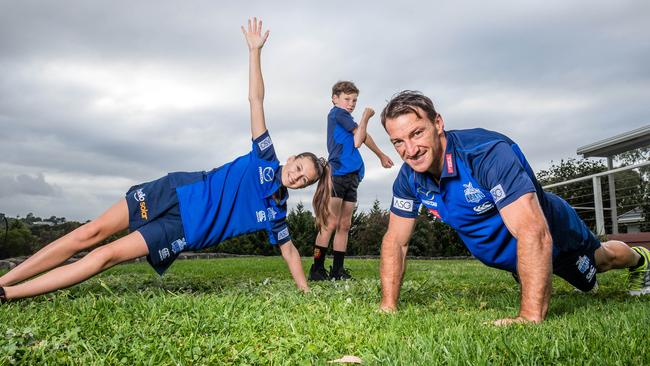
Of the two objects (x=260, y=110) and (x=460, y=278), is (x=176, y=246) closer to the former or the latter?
(x=260, y=110)

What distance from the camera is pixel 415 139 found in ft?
10.2

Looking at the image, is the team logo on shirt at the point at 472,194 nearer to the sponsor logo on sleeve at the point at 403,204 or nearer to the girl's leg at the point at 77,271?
the sponsor logo on sleeve at the point at 403,204

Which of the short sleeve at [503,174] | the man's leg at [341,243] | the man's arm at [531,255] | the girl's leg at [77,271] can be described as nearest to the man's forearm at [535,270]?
the man's arm at [531,255]

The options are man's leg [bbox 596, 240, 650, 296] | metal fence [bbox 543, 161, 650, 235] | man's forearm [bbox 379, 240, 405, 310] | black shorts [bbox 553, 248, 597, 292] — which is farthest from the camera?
metal fence [bbox 543, 161, 650, 235]

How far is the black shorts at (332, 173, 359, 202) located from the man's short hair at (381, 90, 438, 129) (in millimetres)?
3635

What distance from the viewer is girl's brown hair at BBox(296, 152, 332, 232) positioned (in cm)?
464

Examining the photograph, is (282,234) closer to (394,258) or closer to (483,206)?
(394,258)

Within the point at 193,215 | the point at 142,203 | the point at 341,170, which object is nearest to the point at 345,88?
the point at 341,170

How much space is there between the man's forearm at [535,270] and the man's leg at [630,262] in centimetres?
164

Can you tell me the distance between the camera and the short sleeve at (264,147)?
455cm

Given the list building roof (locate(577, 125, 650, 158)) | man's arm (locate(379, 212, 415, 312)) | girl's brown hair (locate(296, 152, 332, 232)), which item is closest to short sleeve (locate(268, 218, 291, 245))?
girl's brown hair (locate(296, 152, 332, 232))

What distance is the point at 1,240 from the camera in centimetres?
1353

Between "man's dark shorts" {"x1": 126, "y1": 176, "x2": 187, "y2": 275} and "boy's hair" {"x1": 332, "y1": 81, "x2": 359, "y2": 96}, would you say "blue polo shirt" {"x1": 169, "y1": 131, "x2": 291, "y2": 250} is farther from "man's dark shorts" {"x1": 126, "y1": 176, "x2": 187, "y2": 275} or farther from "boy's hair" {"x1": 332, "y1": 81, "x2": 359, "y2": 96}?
"boy's hair" {"x1": 332, "y1": 81, "x2": 359, "y2": 96}

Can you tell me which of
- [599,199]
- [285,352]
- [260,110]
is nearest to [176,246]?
[260,110]
